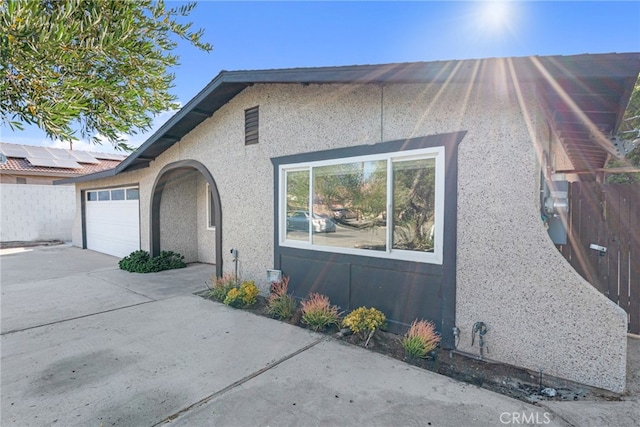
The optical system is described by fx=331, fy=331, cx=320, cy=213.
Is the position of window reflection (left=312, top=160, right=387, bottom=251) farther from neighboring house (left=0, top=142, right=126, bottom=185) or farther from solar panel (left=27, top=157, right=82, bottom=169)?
solar panel (left=27, top=157, right=82, bottom=169)

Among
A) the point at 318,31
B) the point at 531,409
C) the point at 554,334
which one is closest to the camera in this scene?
the point at 531,409

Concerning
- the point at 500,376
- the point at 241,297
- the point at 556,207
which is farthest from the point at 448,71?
the point at 241,297

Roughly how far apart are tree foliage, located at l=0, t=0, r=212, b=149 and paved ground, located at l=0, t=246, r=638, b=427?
2768 millimetres

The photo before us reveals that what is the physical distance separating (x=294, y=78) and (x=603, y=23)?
5.61 m

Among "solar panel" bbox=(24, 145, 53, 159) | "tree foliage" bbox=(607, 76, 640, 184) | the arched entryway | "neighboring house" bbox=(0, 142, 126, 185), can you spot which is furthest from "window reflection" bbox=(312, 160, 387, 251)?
"solar panel" bbox=(24, 145, 53, 159)

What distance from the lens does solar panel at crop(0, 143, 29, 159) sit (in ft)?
67.6

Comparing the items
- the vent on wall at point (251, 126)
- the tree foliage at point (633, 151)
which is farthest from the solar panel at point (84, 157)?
the tree foliage at point (633, 151)

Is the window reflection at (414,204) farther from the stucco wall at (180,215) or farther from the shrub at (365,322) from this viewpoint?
the stucco wall at (180,215)

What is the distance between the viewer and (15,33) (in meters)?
2.65

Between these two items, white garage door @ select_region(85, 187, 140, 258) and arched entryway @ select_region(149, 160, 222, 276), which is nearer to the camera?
arched entryway @ select_region(149, 160, 222, 276)

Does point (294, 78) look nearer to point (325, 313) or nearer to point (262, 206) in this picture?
point (262, 206)

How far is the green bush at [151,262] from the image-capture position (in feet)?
32.6

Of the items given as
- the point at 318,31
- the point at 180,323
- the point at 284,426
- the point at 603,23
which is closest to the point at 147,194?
the point at 180,323

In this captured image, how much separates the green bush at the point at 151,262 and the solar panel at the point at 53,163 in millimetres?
15681
